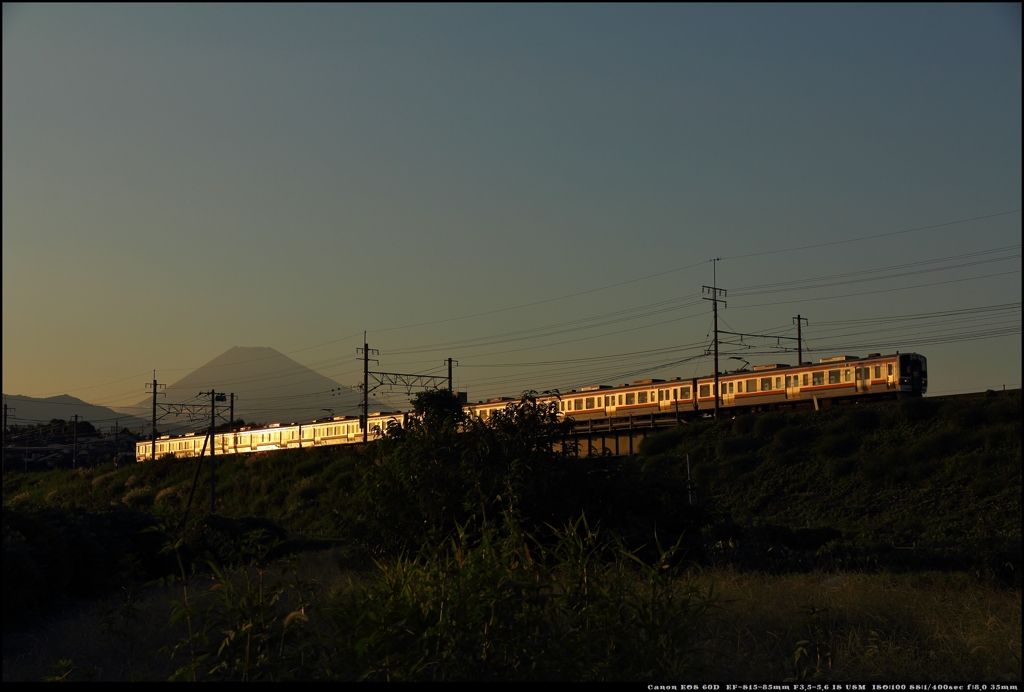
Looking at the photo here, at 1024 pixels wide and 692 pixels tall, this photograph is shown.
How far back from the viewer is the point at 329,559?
2319cm

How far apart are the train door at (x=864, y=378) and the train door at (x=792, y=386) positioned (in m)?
3.45

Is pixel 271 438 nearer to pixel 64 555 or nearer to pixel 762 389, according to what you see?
pixel 762 389

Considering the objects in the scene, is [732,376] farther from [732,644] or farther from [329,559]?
[732,644]

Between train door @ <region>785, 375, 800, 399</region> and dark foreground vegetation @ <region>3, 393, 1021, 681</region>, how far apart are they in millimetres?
13603

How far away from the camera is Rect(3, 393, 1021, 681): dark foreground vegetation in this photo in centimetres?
664

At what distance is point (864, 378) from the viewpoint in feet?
161

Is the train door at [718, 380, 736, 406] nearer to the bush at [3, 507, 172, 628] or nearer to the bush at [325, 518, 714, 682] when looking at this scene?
the bush at [3, 507, 172, 628]

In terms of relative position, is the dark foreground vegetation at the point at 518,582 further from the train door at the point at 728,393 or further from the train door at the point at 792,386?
the train door at the point at 728,393

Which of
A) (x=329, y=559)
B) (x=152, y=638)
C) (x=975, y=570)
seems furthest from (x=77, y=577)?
(x=975, y=570)

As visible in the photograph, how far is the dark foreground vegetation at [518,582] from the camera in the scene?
6645 millimetres

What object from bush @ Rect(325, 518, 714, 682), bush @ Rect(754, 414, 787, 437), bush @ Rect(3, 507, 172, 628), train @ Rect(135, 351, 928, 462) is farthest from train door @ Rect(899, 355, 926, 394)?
bush @ Rect(325, 518, 714, 682)

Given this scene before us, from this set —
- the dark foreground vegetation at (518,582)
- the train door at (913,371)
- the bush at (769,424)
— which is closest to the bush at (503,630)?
the dark foreground vegetation at (518,582)

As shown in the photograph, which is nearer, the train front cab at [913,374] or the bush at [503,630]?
the bush at [503,630]

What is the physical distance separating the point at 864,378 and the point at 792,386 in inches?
165
